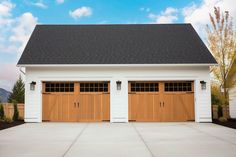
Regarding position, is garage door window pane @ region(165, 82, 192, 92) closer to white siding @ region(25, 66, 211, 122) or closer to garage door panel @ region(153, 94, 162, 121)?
white siding @ region(25, 66, 211, 122)

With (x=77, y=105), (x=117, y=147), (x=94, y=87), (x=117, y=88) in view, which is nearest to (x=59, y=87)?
(x=77, y=105)

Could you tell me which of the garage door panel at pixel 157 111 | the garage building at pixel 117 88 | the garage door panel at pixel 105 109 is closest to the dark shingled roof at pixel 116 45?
the garage building at pixel 117 88

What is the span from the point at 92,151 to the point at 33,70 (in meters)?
10.1

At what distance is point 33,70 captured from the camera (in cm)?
1627

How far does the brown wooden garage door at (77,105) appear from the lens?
1598cm

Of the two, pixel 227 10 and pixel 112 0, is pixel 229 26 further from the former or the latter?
pixel 112 0

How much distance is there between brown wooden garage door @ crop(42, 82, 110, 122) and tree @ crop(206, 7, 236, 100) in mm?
6909

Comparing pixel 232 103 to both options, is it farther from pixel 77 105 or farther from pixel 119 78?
pixel 77 105

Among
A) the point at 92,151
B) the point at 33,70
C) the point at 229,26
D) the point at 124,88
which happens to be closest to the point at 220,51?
the point at 229,26

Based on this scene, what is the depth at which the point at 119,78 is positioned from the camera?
16.1 m

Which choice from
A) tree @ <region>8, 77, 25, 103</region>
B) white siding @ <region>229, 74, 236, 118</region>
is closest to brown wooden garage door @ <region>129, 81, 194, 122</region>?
white siding @ <region>229, 74, 236, 118</region>

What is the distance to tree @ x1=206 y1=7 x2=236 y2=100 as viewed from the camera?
55.3 feet

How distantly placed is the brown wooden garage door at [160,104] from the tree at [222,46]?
234cm

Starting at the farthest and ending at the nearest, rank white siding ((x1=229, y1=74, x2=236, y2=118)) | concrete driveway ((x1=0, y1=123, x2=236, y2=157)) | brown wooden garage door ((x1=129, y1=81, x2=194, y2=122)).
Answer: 1. white siding ((x1=229, y1=74, x2=236, y2=118))
2. brown wooden garage door ((x1=129, y1=81, x2=194, y2=122))
3. concrete driveway ((x1=0, y1=123, x2=236, y2=157))
